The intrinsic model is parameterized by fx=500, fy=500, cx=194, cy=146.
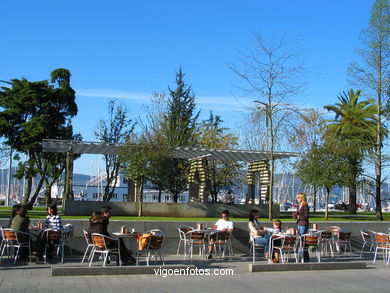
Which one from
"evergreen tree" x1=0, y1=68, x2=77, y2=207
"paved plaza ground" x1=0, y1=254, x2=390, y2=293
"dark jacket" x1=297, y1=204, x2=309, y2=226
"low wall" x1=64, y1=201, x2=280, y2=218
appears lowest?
"paved plaza ground" x1=0, y1=254, x2=390, y2=293

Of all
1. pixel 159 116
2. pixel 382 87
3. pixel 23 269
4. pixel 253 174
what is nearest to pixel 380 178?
pixel 382 87

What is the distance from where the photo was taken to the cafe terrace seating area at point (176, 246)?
1085cm

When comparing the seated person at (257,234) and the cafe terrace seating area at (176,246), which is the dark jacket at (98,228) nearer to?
the cafe terrace seating area at (176,246)

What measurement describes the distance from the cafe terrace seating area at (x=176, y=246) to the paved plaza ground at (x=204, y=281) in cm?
52

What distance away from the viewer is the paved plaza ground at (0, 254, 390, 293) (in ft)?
27.9

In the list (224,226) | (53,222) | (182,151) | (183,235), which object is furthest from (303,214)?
(182,151)

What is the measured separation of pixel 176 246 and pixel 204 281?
13.5ft

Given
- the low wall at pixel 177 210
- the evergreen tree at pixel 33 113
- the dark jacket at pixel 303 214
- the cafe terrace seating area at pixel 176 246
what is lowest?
the cafe terrace seating area at pixel 176 246

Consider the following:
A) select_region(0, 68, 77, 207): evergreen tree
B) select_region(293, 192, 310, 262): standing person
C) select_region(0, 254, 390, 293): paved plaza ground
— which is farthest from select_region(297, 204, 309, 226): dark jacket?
select_region(0, 68, 77, 207): evergreen tree

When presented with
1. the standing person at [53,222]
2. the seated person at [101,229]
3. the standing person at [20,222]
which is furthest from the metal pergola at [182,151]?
the seated person at [101,229]

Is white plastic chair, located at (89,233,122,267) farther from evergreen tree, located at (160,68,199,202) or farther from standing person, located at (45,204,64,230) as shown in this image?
evergreen tree, located at (160,68,199,202)

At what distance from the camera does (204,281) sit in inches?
371

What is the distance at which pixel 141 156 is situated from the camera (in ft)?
80.8

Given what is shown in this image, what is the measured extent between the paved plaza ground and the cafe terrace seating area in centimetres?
52
